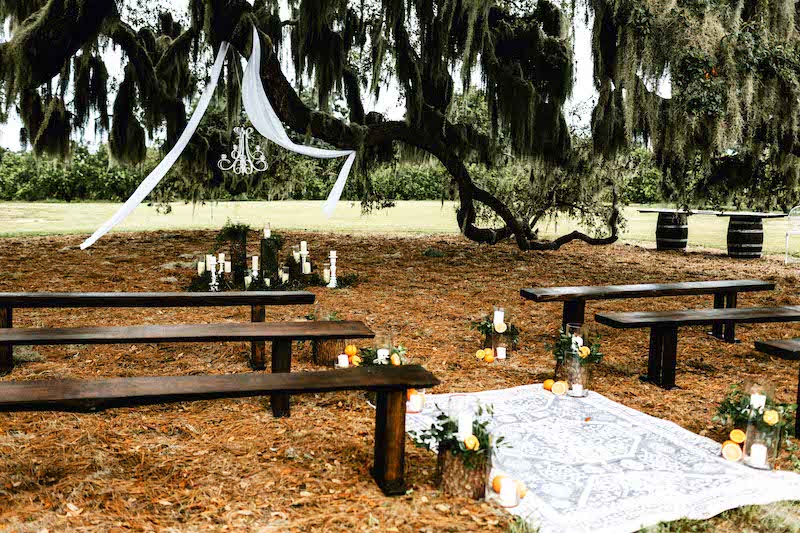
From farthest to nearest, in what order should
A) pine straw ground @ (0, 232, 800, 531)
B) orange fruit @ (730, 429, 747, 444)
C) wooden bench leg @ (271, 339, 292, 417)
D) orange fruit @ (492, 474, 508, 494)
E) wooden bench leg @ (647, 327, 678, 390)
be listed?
wooden bench leg @ (647, 327, 678, 390), wooden bench leg @ (271, 339, 292, 417), orange fruit @ (730, 429, 747, 444), orange fruit @ (492, 474, 508, 494), pine straw ground @ (0, 232, 800, 531)

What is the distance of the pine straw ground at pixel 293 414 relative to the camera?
2.50 m

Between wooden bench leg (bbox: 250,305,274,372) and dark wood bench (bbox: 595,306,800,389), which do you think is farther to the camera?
Result: wooden bench leg (bbox: 250,305,274,372)

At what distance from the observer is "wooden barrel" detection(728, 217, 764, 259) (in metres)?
11.2

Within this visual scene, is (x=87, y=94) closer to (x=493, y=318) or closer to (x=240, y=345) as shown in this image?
(x=240, y=345)

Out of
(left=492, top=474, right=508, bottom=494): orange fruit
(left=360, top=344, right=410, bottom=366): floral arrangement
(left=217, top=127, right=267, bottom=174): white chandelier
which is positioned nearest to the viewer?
(left=492, top=474, right=508, bottom=494): orange fruit

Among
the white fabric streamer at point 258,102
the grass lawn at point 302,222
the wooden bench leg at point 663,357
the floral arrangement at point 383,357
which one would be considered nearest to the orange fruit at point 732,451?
the wooden bench leg at point 663,357

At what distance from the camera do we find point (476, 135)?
1064 cm

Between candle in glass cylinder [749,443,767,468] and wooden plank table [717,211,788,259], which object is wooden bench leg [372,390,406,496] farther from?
wooden plank table [717,211,788,259]

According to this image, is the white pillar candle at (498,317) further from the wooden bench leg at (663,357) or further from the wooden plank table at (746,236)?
the wooden plank table at (746,236)

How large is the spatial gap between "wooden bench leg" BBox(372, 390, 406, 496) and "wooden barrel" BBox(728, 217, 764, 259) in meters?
10.3

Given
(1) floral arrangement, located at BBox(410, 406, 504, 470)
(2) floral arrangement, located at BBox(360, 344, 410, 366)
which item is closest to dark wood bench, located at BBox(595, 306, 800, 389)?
(2) floral arrangement, located at BBox(360, 344, 410, 366)

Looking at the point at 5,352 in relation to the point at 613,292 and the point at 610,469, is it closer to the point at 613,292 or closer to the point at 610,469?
the point at 610,469

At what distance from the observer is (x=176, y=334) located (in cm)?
349

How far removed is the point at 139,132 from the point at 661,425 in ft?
29.3
